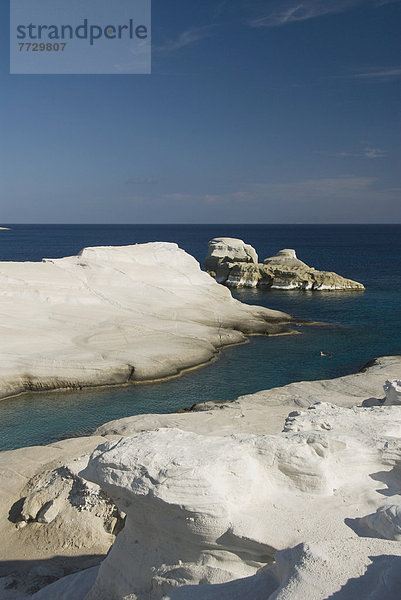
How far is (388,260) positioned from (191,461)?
90.8 metres

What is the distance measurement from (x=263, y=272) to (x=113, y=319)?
2948 cm

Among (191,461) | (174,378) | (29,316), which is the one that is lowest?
(174,378)

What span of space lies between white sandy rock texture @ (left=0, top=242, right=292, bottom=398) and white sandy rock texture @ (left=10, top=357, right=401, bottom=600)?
57.4ft

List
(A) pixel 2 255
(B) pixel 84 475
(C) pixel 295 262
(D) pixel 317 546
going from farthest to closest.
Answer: (A) pixel 2 255 → (C) pixel 295 262 → (B) pixel 84 475 → (D) pixel 317 546


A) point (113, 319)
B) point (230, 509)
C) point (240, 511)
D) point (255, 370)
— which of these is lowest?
point (255, 370)

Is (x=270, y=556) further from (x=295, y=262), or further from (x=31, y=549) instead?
(x=295, y=262)

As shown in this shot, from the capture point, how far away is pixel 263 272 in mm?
58531

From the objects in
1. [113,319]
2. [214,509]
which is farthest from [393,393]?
[113,319]

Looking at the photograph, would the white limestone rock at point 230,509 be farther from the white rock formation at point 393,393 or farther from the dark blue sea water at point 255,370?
the dark blue sea water at point 255,370

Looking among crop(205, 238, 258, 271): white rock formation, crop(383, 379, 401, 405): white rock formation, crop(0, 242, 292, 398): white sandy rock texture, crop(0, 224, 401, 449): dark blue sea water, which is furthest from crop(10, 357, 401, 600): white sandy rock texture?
crop(205, 238, 258, 271): white rock formation

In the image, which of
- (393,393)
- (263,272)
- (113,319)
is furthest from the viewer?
(263,272)

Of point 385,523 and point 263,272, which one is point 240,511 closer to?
point 385,523

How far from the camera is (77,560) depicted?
440 inches

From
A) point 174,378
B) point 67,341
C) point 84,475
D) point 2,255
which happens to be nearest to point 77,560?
point 84,475
